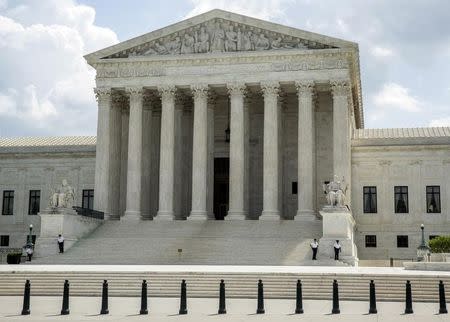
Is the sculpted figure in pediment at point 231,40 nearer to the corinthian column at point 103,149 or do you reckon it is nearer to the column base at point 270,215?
the corinthian column at point 103,149

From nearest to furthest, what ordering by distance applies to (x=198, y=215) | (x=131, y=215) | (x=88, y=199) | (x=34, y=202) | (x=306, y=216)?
(x=306, y=216)
(x=198, y=215)
(x=131, y=215)
(x=88, y=199)
(x=34, y=202)

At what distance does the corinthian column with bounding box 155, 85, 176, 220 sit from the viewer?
57.7 metres

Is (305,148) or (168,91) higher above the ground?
(168,91)

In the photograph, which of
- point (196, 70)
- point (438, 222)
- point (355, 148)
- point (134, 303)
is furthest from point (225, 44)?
point (134, 303)

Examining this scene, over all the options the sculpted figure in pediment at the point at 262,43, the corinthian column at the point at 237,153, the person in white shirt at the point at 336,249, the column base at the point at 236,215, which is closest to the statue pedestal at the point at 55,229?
the column base at the point at 236,215

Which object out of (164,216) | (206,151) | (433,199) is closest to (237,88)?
(206,151)

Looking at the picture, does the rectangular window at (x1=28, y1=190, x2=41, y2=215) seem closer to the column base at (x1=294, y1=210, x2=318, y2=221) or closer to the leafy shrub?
the column base at (x1=294, y1=210, x2=318, y2=221)

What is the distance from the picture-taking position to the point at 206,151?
191 ft

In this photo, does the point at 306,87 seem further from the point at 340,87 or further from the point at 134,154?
the point at 134,154

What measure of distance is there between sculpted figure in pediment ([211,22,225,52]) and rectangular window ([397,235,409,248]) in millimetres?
21972

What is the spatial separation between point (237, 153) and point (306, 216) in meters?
7.58

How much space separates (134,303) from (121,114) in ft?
123

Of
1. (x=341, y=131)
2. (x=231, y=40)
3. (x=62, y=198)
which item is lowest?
(x=62, y=198)

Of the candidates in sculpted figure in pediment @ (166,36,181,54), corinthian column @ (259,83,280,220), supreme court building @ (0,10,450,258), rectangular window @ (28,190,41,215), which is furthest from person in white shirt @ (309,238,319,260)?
rectangular window @ (28,190,41,215)
